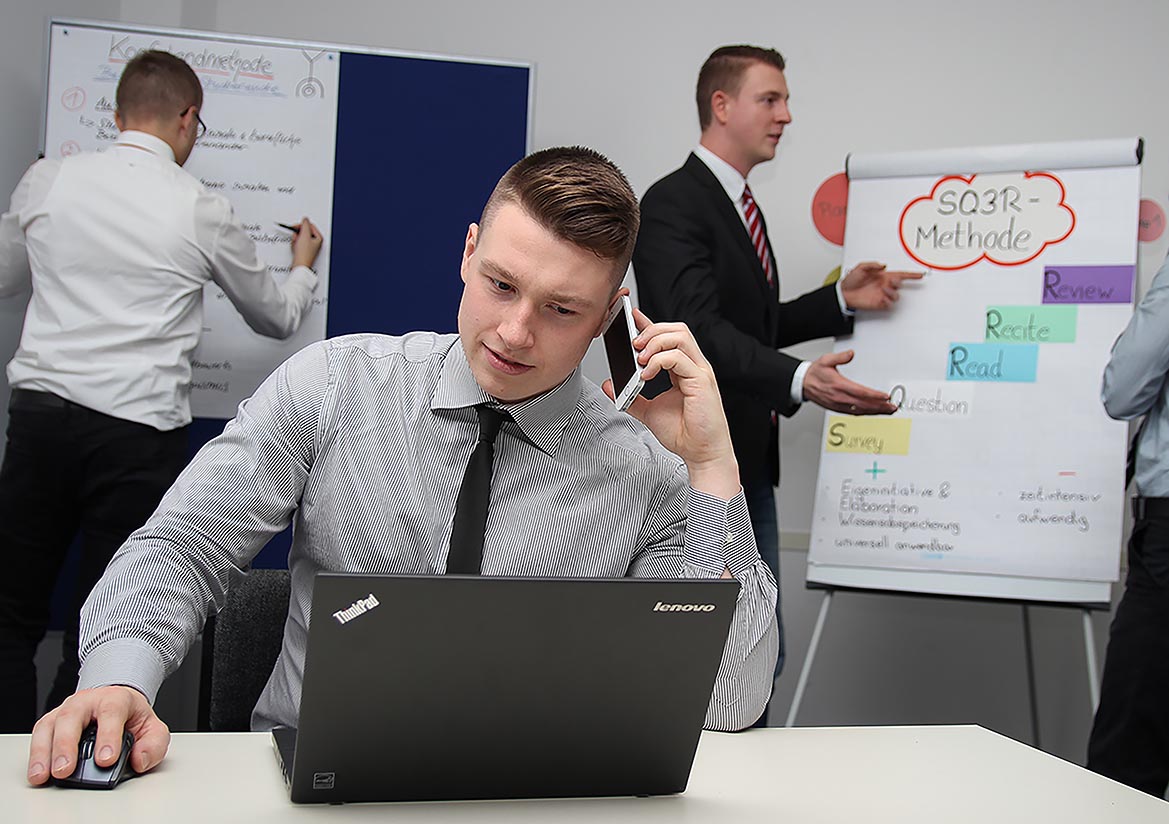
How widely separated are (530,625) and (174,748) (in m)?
0.43

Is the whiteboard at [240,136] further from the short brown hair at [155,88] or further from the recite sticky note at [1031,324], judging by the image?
the recite sticky note at [1031,324]

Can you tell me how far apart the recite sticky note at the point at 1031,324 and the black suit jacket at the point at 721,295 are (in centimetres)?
60

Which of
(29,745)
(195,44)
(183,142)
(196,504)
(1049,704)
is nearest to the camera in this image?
(29,745)

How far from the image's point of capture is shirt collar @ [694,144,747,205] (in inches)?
128

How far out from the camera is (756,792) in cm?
114

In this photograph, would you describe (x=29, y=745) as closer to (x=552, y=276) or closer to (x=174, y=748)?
(x=174, y=748)

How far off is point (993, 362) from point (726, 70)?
3.63ft

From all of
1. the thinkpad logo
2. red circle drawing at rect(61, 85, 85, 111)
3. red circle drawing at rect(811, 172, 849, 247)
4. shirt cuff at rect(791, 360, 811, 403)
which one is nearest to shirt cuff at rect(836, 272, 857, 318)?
shirt cuff at rect(791, 360, 811, 403)

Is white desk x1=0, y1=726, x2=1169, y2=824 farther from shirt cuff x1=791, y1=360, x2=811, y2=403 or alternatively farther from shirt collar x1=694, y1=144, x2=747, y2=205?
shirt collar x1=694, y1=144, x2=747, y2=205

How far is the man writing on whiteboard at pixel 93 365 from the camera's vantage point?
2.83m

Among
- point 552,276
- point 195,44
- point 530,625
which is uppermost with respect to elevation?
point 195,44

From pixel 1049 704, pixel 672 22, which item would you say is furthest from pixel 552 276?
pixel 1049 704

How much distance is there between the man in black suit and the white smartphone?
126 centimetres

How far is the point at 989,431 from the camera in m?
3.16
